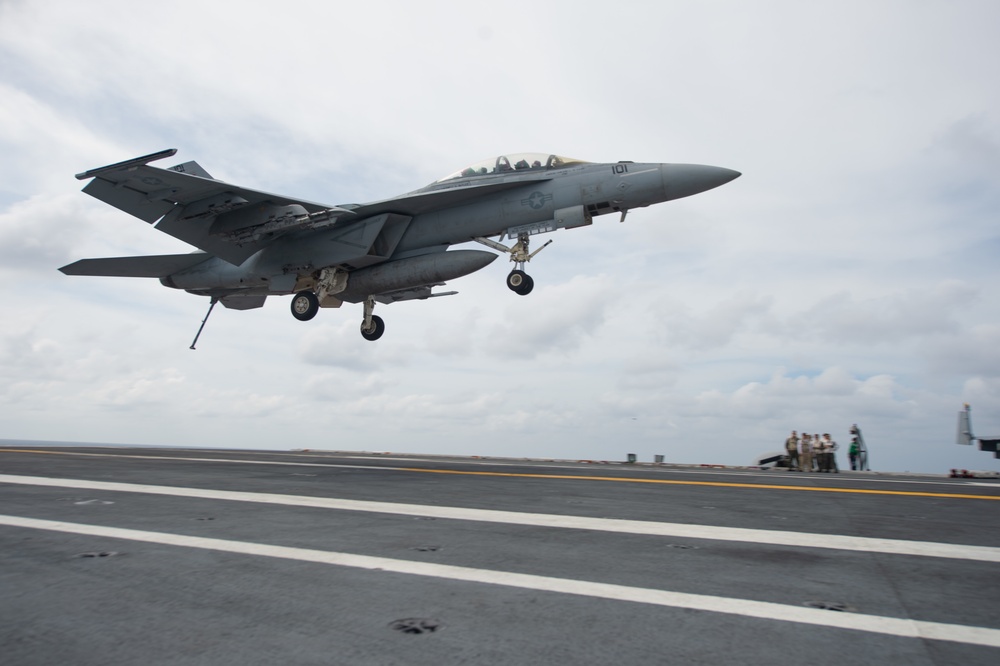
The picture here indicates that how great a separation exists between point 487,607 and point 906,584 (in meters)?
2.75

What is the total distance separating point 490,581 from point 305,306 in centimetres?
1906

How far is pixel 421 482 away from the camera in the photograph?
1054cm

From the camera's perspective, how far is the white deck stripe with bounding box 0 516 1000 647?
11.2 ft

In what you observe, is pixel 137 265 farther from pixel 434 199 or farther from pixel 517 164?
pixel 517 164

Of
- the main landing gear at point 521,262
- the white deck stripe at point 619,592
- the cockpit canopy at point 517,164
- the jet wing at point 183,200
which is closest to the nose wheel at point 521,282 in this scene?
the main landing gear at point 521,262

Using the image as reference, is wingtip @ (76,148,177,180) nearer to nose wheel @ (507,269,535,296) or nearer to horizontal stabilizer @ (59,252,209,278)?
horizontal stabilizer @ (59,252,209,278)

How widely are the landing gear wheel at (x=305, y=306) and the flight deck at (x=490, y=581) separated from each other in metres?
14.1

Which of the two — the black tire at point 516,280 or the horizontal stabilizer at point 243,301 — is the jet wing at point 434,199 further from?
the horizontal stabilizer at point 243,301

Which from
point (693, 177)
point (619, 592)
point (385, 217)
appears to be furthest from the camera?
point (385, 217)

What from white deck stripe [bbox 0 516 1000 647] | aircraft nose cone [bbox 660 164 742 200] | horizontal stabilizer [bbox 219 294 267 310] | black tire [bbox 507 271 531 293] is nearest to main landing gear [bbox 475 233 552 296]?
black tire [bbox 507 271 531 293]

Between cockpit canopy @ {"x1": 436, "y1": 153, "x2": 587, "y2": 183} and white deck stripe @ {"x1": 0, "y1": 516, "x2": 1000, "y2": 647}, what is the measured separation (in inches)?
596

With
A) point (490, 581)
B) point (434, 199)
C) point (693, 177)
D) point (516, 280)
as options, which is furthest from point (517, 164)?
point (490, 581)

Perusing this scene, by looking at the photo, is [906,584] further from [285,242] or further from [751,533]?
[285,242]

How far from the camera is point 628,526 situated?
6.37 m
